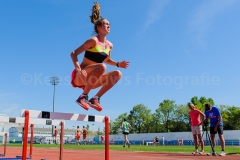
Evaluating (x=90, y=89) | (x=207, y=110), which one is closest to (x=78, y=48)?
(x=90, y=89)

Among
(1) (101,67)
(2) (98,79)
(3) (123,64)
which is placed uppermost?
(3) (123,64)

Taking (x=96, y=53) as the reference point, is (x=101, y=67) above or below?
below

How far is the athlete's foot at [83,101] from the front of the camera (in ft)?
Result: 14.6

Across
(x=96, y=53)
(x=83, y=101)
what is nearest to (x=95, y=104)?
(x=83, y=101)

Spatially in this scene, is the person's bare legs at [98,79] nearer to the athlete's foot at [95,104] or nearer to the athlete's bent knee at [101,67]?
the athlete's bent knee at [101,67]

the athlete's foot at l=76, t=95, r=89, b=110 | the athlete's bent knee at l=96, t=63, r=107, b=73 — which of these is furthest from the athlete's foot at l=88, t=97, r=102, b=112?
the athlete's bent knee at l=96, t=63, r=107, b=73

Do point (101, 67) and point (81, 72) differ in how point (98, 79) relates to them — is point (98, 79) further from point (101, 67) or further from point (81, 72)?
point (81, 72)

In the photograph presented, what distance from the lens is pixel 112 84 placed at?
4781mm

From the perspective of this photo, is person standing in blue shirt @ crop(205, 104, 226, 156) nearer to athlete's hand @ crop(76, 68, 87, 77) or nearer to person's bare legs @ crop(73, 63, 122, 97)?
person's bare legs @ crop(73, 63, 122, 97)

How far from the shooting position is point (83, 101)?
4512 mm

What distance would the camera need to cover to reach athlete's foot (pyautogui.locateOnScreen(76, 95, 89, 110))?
14.6 ft

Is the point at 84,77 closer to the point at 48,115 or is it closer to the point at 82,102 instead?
the point at 82,102

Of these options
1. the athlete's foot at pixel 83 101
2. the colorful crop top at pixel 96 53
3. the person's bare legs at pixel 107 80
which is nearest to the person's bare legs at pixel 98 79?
the person's bare legs at pixel 107 80

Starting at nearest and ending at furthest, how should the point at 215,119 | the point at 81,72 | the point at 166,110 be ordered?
the point at 81,72
the point at 215,119
the point at 166,110
